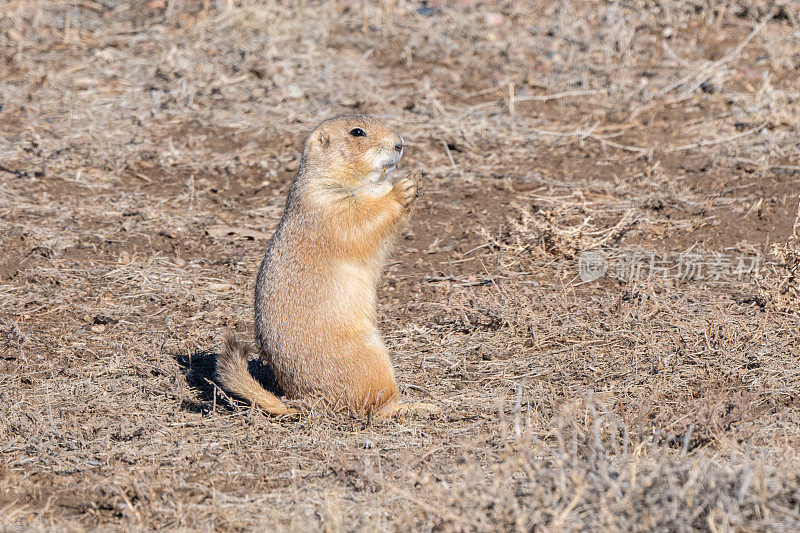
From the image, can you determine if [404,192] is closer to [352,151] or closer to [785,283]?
[352,151]

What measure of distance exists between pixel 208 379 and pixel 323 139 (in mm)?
1410

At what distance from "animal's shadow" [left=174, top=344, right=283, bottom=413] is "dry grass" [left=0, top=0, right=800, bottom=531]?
2 centimetres

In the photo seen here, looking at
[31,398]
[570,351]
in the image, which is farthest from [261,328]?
[570,351]

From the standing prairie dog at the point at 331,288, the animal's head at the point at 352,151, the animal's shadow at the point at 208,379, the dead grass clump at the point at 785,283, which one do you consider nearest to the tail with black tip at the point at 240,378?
the standing prairie dog at the point at 331,288

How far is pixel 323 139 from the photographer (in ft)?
16.4

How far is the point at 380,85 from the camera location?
9.27m

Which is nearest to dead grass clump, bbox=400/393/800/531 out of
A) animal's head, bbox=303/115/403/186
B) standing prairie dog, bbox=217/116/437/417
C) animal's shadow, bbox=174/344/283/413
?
standing prairie dog, bbox=217/116/437/417

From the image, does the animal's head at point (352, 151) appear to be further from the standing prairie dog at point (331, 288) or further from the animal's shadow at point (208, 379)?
the animal's shadow at point (208, 379)

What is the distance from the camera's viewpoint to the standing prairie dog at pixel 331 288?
175 inches

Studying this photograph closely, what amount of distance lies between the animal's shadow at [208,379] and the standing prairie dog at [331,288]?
255mm

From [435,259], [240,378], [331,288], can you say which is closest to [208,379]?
A: [240,378]

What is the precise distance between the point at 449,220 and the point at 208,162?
7.59ft

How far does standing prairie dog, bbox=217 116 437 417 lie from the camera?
446cm

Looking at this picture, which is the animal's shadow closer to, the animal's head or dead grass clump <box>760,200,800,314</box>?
the animal's head
